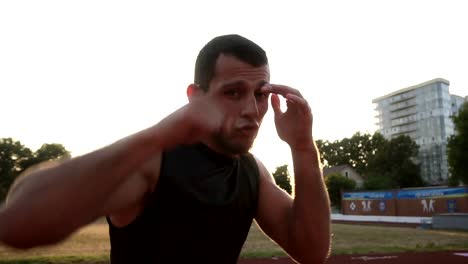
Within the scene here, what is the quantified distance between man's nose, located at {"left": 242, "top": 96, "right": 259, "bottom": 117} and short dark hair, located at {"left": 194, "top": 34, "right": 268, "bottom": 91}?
0.24 metres

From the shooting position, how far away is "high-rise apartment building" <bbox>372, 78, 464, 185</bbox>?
5069 inches

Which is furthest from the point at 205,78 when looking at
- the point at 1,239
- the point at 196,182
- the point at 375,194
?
the point at 375,194

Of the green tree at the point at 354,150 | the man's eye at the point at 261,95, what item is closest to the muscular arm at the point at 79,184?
the man's eye at the point at 261,95

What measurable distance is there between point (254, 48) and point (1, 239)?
1.34 m

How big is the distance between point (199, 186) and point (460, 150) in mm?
52340

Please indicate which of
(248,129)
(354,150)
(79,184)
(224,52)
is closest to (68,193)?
(79,184)

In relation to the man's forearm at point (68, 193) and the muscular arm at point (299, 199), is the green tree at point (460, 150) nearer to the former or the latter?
the muscular arm at point (299, 199)

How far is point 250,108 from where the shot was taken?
1.83 metres

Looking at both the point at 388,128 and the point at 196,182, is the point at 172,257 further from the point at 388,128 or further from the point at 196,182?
the point at 388,128

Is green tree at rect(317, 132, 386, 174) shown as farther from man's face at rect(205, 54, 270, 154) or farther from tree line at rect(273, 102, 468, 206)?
man's face at rect(205, 54, 270, 154)

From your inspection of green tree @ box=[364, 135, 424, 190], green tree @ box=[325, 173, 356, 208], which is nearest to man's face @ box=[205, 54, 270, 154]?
green tree @ box=[325, 173, 356, 208]

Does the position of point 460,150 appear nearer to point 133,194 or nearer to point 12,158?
point 133,194

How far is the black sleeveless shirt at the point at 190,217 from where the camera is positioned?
2.03 meters

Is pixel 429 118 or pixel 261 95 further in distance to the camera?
pixel 429 118
